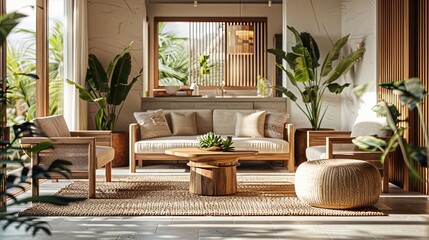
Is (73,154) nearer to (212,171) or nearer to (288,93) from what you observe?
(212,171)

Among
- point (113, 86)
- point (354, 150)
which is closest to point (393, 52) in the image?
point (354, 150)

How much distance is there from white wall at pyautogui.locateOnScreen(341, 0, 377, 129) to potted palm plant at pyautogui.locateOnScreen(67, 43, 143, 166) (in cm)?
312

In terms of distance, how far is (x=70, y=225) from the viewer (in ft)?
15.4

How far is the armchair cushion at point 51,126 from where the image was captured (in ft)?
19.7

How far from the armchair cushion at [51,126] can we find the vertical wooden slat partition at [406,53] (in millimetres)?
3656

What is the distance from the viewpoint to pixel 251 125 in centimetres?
849

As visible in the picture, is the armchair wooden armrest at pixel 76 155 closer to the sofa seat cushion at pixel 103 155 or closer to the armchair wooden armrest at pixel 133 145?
the sofa seat cushion at pixel 103 155

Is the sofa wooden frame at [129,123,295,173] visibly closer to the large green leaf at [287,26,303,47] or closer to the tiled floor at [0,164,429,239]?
the large green leaf at [287,26,303,47]

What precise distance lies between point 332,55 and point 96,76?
3377 millimetres

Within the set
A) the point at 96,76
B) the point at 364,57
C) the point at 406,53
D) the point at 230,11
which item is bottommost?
the point at 96,76

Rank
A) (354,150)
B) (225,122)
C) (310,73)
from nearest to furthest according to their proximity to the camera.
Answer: (354,150) < (310,73) < (225,122)

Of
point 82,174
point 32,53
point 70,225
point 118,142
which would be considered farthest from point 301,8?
point 70,225

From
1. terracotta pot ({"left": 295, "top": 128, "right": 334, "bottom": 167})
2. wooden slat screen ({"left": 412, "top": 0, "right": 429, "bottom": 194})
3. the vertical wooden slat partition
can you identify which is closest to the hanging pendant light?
terracotta pot ({"left": 295, "top": 128, "right": 334, "bottom": 167})

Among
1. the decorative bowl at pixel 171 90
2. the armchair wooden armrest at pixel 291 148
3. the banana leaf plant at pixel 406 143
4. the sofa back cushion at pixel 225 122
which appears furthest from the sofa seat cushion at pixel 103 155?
the banana leaf plant at pixel 406 143
